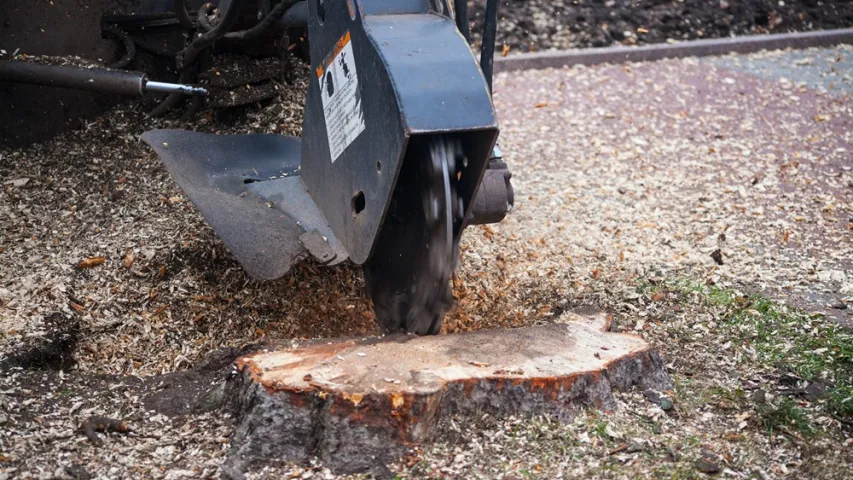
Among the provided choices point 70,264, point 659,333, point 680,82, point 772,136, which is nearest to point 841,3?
point 680,82

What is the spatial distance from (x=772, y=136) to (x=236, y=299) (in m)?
3.71

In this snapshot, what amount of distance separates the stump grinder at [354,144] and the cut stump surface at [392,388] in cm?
25

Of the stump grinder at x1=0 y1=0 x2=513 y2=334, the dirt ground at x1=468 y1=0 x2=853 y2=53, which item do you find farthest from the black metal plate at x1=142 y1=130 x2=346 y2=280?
the dirt ground at x1=468 y1=0 x2=853 y2=53

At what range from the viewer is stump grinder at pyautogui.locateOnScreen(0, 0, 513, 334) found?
2705 millimetres

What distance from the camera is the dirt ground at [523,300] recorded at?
2732mm

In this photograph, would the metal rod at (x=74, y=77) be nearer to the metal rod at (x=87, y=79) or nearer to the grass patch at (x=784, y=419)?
the metal rod at (x=87, y=79)

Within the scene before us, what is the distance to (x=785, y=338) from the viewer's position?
3.52 meters

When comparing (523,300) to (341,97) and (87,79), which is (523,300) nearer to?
(341,97)

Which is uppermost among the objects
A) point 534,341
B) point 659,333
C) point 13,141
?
point 13,141

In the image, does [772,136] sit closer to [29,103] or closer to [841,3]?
[841,3]

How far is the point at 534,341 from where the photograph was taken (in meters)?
3.04

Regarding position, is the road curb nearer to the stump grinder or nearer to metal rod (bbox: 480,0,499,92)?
the stump grinder

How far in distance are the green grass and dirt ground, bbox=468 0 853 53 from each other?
3982 mm

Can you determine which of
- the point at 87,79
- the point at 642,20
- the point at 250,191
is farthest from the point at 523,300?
the point at 642,20
